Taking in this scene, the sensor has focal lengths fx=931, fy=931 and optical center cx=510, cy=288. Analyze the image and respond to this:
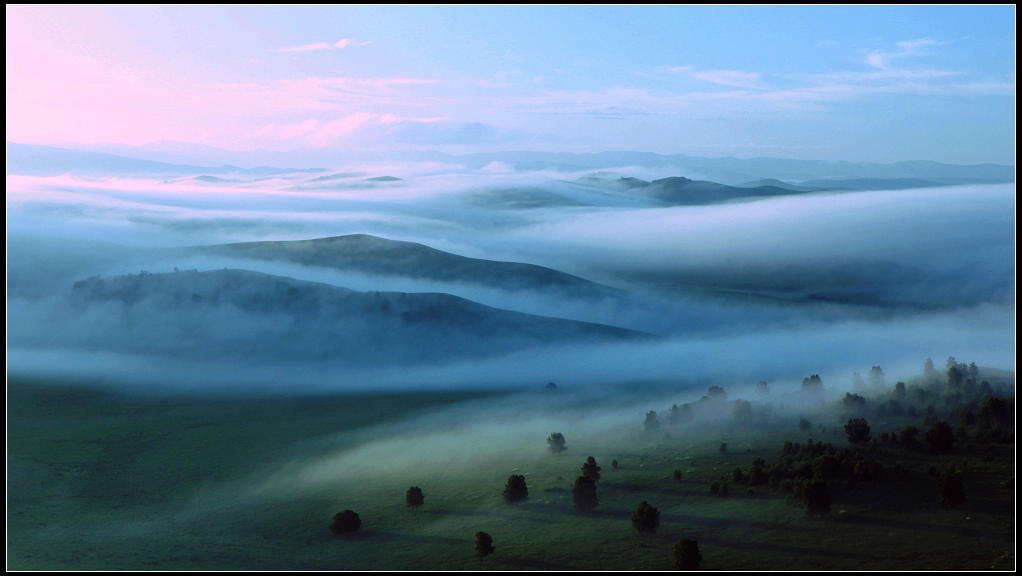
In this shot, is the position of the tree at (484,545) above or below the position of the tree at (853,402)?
below

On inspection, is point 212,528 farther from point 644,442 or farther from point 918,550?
point 918,550

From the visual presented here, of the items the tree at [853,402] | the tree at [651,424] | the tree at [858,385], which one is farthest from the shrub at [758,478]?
the tree at [858,385]

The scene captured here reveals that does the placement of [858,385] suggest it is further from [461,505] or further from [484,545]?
[484,545]

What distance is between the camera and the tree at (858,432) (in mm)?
64250

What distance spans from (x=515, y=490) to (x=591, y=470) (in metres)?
7.27

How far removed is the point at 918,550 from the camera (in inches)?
1841

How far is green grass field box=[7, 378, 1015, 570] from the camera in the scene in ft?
162

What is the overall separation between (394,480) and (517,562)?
2418 centimetres

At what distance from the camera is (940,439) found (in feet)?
198

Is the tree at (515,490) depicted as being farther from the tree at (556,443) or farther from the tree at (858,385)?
the tree at (858,385)

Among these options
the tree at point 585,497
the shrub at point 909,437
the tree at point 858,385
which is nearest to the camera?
the tree at point 585,497

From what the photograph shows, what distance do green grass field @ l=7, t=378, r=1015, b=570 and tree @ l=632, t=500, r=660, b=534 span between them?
504mm

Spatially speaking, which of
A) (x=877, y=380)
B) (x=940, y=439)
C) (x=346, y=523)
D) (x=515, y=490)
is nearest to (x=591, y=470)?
(x=515, y=490)

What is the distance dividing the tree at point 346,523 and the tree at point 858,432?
34015 millimetres
